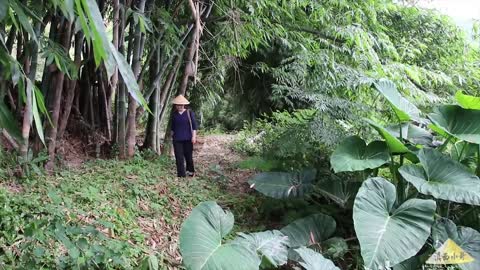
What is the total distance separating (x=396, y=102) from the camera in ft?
10.1

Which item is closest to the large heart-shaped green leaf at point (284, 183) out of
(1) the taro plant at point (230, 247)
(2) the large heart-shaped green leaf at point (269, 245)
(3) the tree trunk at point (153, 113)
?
(1) the taro plant at point (230, 247)

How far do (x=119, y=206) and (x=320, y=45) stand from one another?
144 inches

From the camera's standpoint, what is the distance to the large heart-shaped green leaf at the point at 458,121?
9.41 feet

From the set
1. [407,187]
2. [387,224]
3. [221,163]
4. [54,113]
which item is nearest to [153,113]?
[221,163]

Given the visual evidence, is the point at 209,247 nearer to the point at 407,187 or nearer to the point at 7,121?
the point at 7,121

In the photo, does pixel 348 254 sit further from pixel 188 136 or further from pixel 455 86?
pixel 455 86

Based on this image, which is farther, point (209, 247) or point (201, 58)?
point (201, 58)

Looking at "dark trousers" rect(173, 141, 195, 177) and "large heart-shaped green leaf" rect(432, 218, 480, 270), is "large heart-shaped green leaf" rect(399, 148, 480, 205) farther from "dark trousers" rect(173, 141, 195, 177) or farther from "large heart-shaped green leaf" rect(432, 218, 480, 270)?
"dark trousers" rect(173, 141, 195, 177)

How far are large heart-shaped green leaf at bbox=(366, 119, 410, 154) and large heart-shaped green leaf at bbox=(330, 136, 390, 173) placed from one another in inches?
2.6

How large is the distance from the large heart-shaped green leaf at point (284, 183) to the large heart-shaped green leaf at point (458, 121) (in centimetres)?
102

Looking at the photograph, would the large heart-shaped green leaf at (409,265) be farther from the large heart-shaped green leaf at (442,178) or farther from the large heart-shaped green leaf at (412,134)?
the large heart-shaped green leaf at (412,134)

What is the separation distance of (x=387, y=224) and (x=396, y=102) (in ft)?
3.38

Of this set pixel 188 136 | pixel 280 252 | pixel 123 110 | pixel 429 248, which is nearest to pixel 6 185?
pixel 123 110

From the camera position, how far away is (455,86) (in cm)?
553
